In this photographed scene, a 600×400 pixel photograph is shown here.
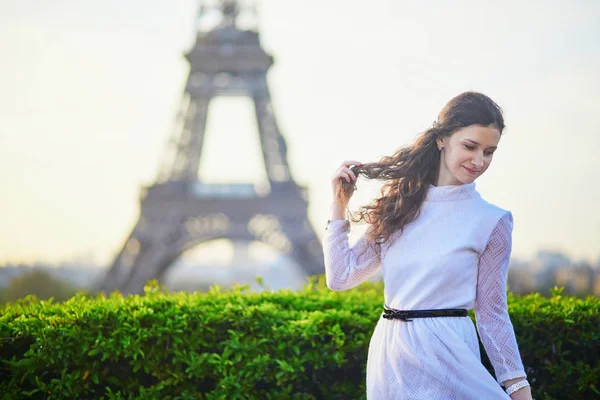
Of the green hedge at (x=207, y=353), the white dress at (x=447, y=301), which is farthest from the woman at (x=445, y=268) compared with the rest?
the green hedge at (x=207, y=353)

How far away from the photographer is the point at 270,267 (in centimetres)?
8544

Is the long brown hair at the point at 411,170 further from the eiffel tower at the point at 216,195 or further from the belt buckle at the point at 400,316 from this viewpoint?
the eiffel tower at the point at 216,195

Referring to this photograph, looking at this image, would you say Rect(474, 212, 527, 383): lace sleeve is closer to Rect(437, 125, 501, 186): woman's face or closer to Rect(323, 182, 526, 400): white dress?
Rect(323, 182, 526, 400): white dress

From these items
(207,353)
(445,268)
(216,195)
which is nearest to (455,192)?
(445,268)

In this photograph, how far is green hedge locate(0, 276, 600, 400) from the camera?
3305 mm

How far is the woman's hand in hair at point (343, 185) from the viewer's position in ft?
7.96

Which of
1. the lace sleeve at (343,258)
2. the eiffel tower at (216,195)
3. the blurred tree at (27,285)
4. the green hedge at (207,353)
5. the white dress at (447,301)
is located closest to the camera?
the white dress at (447,301)

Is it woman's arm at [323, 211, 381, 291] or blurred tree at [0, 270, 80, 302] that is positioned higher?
woman's arm at [323, 211, 381, 291]

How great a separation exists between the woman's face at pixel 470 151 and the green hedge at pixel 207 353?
1320 mm

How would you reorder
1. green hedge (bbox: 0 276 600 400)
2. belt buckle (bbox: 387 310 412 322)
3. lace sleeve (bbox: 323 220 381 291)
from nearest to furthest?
belt buckle (bbox: 387 310 412 322) → lace sleeve (bbox: 323 220 381 291) → green hedge (bbox: 0 276 600 400)

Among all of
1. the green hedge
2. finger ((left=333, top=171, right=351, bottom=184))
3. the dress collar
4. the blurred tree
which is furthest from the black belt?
the blurred tree

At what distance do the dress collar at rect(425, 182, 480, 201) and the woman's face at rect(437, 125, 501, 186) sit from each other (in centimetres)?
2

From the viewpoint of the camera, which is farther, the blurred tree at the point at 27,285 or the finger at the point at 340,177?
the blurred tree at the point at 27,285

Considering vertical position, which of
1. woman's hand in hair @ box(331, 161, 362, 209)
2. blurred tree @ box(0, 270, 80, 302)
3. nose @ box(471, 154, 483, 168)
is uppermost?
nose @ box(471, 154, 483, 168)
